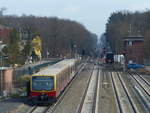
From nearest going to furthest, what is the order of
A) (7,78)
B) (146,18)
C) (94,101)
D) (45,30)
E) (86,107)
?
(86,107), (94,101), (7,78), (146,18), (45,30)

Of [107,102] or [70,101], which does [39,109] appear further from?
[107,102]

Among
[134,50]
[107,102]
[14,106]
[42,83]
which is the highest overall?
[134,50]

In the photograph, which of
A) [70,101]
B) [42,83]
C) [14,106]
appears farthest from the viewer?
[70,101]

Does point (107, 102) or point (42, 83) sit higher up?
point (42, 83)

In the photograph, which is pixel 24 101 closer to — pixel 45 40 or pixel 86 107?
pixel 86 107

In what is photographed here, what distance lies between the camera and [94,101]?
97.7 feet

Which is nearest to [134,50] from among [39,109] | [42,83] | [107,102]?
[107,102]

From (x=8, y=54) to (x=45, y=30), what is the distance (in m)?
87.8

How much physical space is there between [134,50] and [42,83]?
213 feet

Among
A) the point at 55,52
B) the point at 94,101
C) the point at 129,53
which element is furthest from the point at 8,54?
the point at 55,52

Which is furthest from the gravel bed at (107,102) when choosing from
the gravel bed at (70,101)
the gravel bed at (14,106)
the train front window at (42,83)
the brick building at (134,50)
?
the brick building at (134,50)

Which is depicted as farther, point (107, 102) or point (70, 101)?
point (70, 101)

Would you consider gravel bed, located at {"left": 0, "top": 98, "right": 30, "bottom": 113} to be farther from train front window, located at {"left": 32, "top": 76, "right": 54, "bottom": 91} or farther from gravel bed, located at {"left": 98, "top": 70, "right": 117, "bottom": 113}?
gravel bed, located at {"left": 98, "top": 70, "right": 117, "bottom": 113}

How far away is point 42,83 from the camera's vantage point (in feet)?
88.8
